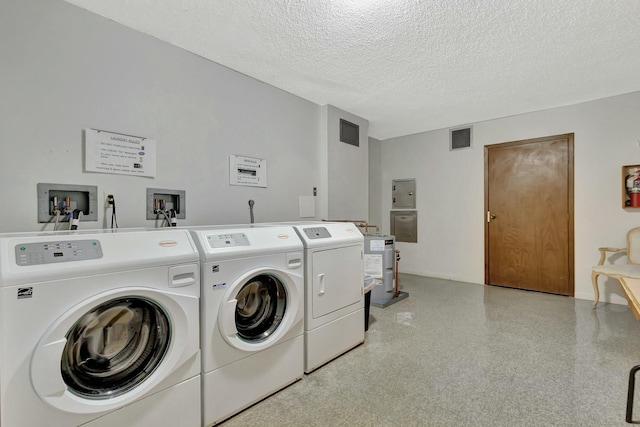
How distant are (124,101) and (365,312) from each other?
2535 millimetres

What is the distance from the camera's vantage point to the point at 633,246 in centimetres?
328

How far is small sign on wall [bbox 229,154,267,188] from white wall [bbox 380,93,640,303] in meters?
3.03

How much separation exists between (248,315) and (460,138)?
420 centimetres

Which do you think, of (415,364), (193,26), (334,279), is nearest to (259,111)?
(193,26)

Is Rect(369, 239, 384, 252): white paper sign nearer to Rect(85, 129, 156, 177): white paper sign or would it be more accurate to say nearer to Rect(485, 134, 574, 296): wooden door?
Rect(485, 134, 574, 296): wooden door

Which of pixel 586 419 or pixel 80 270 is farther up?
pixel 80 270

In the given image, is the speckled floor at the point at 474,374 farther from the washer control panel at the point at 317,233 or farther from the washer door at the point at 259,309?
the washer control panel at the point at 317,233

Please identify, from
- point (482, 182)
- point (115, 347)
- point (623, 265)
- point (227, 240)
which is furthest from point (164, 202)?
point (623, 265)

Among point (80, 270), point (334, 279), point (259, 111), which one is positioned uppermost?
point (259, 111)

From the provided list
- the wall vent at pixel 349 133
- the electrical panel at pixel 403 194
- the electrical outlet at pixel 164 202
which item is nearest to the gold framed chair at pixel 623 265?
the electrical panel at pixel 403 194

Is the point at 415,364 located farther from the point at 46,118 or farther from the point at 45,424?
the point at 46,118

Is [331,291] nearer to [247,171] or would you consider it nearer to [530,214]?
[247,171]

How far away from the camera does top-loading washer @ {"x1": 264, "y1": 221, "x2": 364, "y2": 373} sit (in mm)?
2088

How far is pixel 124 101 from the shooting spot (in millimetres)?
2131
